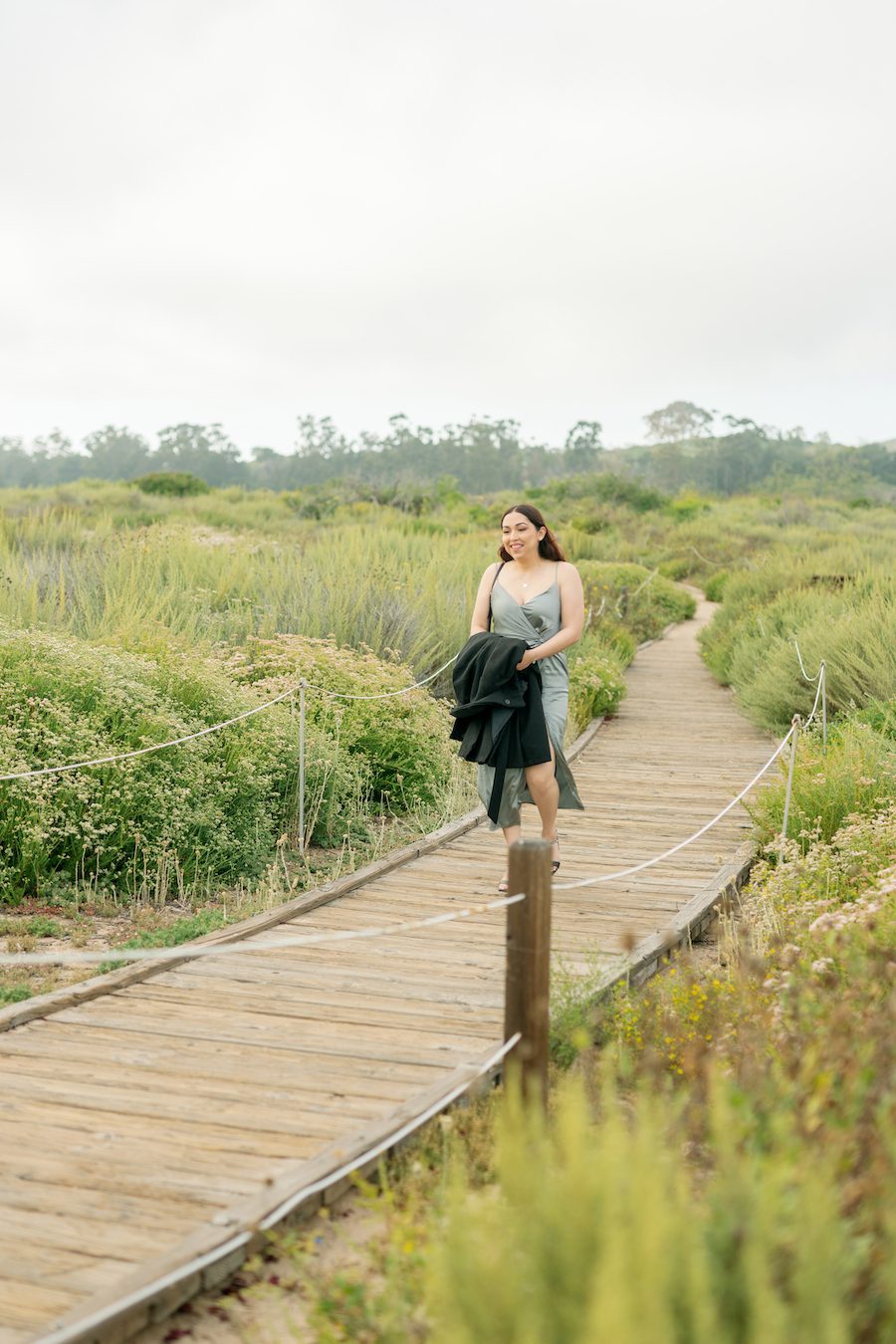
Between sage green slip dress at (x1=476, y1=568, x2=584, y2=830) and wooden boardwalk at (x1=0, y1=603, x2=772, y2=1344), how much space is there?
0.61 meters

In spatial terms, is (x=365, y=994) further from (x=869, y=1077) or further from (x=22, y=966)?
(x=869, y=1077)

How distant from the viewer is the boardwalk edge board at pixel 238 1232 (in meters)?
2.82

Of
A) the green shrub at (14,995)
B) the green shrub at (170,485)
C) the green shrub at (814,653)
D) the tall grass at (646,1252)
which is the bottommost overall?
the green shrub at (14,995)

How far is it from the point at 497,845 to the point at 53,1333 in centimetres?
553

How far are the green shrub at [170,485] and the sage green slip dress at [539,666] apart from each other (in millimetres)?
38168

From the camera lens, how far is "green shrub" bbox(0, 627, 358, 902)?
675 cm

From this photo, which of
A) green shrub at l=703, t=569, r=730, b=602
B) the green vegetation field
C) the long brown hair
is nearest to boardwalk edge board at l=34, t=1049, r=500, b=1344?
the green vegetation field

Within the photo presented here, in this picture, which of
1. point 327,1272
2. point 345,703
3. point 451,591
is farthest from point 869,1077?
point 451,591

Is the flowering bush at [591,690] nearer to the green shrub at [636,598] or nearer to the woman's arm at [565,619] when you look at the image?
the green shrub at [636,598]

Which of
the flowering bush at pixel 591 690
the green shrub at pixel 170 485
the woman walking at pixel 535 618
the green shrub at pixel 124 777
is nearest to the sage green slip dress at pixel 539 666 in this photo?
the woman walking at pixel 535 618

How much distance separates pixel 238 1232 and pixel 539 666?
148 inches

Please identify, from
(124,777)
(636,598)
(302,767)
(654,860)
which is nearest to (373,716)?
(302,767)

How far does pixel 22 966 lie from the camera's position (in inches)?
231

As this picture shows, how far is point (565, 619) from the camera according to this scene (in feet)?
20.8
